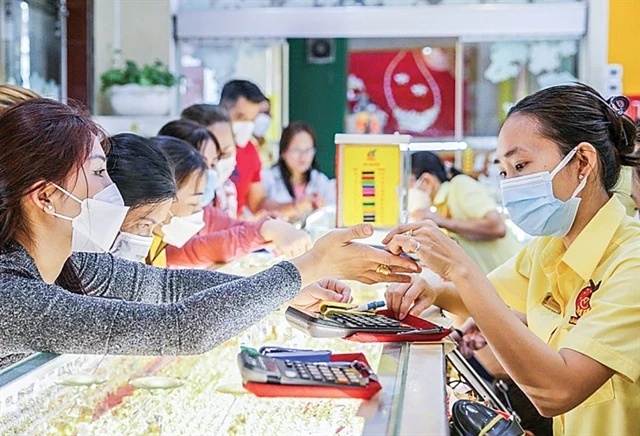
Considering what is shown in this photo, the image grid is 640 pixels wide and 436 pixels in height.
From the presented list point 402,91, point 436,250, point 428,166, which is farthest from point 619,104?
point 402,91

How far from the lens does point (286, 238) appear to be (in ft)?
10.3

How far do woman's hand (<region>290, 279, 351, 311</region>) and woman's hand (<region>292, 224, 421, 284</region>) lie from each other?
0.07 meters

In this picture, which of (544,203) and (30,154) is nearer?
(30,154)

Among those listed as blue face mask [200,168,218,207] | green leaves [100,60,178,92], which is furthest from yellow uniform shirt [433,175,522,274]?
green leaves [100,60,178,92]

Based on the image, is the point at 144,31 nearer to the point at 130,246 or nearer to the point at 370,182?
the point at 370,182

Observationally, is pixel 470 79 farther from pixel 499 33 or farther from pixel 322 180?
pixel 322 180

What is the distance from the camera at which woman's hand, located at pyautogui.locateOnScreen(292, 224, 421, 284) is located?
171cm

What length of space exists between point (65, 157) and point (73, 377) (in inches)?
16.3

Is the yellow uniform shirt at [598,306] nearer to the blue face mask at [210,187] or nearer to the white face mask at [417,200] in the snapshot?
the blue face mask at [210,187]

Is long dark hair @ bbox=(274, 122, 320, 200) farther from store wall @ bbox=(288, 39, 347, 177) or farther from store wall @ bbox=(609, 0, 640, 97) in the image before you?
store wall @ bbox=(609, 0, 640, 97)

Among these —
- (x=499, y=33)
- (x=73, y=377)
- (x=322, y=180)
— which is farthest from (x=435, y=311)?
(x=499, y=33)

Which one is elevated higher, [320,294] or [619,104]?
[619,104]

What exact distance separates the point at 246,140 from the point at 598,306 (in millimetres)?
3658

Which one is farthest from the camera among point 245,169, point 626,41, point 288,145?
point 626,41
